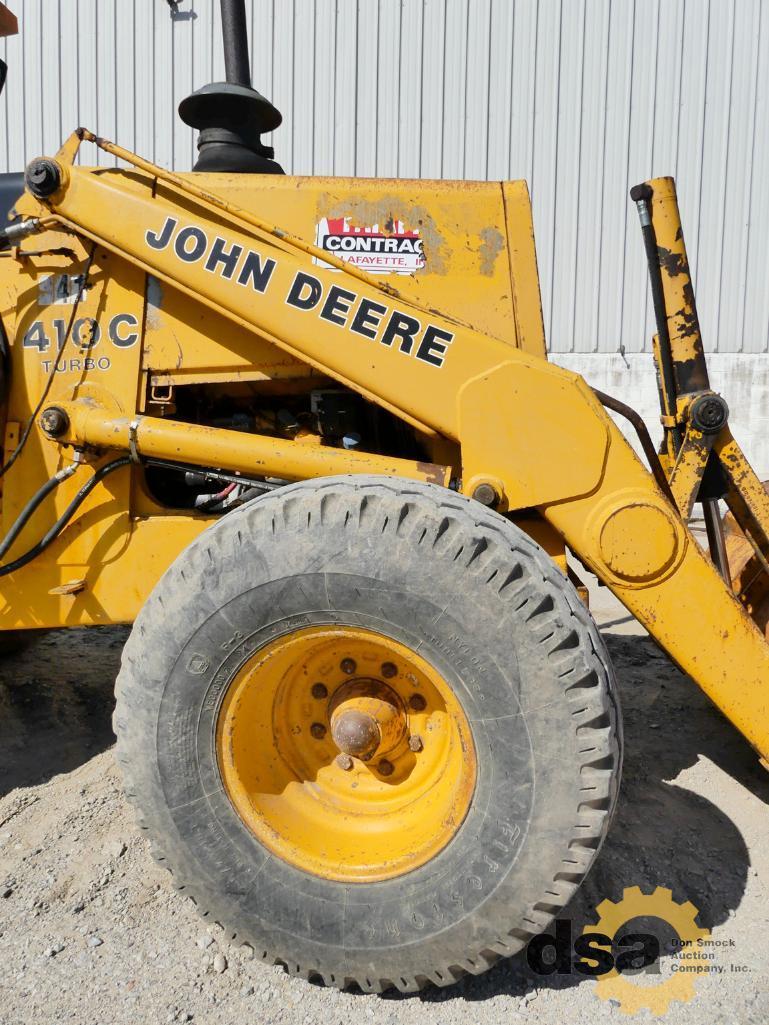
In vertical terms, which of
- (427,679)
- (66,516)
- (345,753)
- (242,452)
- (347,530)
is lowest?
(345,753)

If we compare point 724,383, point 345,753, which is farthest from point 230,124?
point 724,383

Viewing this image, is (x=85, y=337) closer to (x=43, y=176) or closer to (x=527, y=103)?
(x=43, y=176)

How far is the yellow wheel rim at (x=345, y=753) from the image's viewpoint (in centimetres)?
203

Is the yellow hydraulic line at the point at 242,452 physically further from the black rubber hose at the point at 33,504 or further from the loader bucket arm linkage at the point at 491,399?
the black rubber hose at the point at 33,504

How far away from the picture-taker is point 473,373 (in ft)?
7.39

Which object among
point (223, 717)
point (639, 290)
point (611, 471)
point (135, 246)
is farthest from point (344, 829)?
point (639, 290)

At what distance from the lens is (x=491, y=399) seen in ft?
7.34

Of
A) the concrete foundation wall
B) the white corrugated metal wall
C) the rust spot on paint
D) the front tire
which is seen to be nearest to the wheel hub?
the front tire

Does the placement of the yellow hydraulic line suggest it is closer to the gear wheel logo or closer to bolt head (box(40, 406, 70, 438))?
bolt head (box(40, 406, 70, 438))

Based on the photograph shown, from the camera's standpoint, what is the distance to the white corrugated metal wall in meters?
8.21

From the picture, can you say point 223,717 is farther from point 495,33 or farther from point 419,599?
point 495,33

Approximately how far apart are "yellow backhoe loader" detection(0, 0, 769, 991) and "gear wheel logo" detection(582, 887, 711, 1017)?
39 cm

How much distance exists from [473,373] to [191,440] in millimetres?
922

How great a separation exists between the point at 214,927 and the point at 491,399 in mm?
1769
